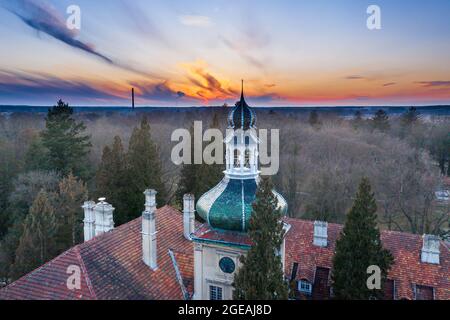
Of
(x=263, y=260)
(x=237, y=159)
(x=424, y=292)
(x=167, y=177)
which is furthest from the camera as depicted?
(x=167, y=177)

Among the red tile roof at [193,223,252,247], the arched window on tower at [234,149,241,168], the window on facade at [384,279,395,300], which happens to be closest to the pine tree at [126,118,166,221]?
the red tile roof at [193,223,252,247]

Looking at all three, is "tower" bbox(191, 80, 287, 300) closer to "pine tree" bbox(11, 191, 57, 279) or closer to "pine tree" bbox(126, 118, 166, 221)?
"pine tree" bbox(11, 191, 57, 279)

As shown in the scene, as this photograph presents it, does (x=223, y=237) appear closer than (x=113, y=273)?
Yes

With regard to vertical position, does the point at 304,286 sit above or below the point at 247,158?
below

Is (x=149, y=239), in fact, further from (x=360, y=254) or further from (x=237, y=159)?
(x=360, y=254)

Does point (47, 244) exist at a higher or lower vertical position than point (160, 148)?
lower

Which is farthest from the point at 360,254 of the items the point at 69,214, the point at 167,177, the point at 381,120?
the point at 381,120
